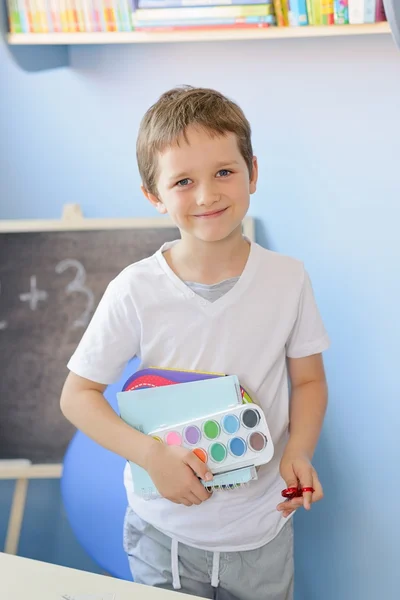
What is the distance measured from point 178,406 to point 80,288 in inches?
35.8

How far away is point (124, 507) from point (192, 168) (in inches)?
29.4

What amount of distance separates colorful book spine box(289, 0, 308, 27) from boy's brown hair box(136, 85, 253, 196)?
1.79 feet

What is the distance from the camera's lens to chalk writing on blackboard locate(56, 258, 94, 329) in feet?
6.34

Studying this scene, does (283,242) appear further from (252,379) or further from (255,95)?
(252,379)

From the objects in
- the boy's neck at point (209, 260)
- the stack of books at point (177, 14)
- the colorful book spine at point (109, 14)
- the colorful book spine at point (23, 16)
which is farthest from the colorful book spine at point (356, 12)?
the colorful book spine at point (23, 16)

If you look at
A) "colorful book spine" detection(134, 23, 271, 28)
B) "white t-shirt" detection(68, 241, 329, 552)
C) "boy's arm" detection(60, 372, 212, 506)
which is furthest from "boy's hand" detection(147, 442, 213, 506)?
"colorful book spine" detection(134, 23, 271, 28)

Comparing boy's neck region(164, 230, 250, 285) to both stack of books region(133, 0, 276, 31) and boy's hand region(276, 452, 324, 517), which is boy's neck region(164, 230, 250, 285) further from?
stack of books region(133, 0, 276, 31)

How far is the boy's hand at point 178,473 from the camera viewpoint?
1.04m

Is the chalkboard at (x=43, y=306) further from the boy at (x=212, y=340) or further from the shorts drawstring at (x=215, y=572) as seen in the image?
the shorts drawstring at (x=215, y=572)

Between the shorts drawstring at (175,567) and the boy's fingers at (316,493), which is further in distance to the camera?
the shorts drawstring at (175,567)

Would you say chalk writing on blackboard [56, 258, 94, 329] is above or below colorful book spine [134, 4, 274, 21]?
below

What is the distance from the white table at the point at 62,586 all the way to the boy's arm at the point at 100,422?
0.21 metres

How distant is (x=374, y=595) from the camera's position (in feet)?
5.95

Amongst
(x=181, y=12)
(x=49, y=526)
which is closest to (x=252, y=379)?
(x=181, y=12)
